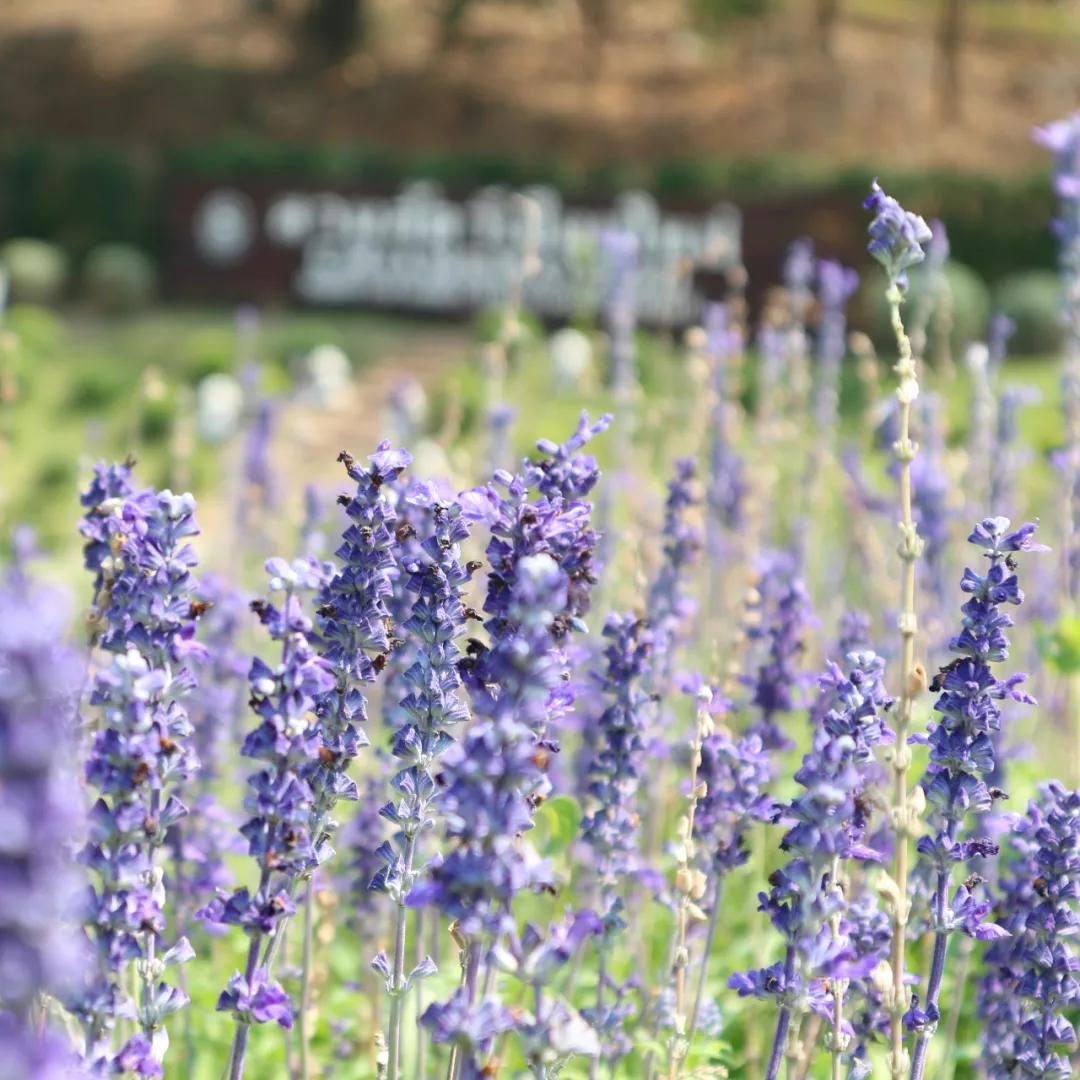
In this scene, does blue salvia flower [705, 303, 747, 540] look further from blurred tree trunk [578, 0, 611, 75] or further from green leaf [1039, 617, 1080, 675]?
blurred tree trunk [578, 0, 611, 75]

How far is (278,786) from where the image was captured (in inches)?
75.7

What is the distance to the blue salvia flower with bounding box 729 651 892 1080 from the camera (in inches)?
76.4

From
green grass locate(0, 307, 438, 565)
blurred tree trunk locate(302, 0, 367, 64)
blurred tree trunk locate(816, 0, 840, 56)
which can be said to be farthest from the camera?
blurred tree trunk locate(302, 0, 367, 64)

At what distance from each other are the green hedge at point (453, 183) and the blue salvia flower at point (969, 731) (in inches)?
691

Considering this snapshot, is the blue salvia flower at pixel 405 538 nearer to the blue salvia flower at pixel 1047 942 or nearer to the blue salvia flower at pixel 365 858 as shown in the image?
the blue salvia flower at pixel 365 858

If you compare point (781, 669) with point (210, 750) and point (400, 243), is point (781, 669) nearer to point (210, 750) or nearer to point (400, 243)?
point (210, 750)

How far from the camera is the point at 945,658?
523cm

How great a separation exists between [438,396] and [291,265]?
29.8 ft

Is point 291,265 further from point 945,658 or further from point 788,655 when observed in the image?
point 788,655

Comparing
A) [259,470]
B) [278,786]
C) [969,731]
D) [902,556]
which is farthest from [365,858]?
[259,470]

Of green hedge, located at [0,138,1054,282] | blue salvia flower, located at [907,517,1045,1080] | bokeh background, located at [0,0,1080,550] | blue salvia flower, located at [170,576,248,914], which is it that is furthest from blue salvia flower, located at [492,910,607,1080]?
green hedge, located at [0,138,1054,282]

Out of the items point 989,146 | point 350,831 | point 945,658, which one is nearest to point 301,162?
point 989,146

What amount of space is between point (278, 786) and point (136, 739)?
0.21m

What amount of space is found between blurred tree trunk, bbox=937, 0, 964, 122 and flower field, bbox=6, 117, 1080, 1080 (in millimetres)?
24759
